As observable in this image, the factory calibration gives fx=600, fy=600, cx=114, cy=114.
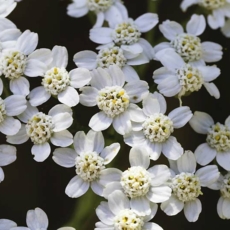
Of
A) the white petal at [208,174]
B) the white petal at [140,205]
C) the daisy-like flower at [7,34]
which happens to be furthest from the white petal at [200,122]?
the daisy-like flower at [7,34]

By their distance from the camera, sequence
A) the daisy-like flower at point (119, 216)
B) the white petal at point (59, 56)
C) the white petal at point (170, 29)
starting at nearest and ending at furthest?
1. the daisy-like flower at point (119, 216)
2. the white petal at point (59, 56)
3. the white petal at point (170, 29)

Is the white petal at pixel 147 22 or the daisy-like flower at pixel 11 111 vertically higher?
the white petal at pixel 147 22

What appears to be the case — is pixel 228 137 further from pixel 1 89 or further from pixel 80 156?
pixel 1 89

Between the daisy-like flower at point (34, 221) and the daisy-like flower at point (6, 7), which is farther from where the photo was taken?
the daisy-like flower at point (6, 7)

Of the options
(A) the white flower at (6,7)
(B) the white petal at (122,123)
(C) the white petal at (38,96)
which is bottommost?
(B) the white petal at (122,123)

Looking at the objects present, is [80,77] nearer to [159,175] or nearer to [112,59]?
[112,59]

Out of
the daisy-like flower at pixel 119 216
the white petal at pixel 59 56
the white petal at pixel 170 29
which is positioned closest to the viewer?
the daisy-like flower at pixel 119 216

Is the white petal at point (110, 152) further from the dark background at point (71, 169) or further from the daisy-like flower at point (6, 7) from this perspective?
the daisy-like flower at point (6, 7)
